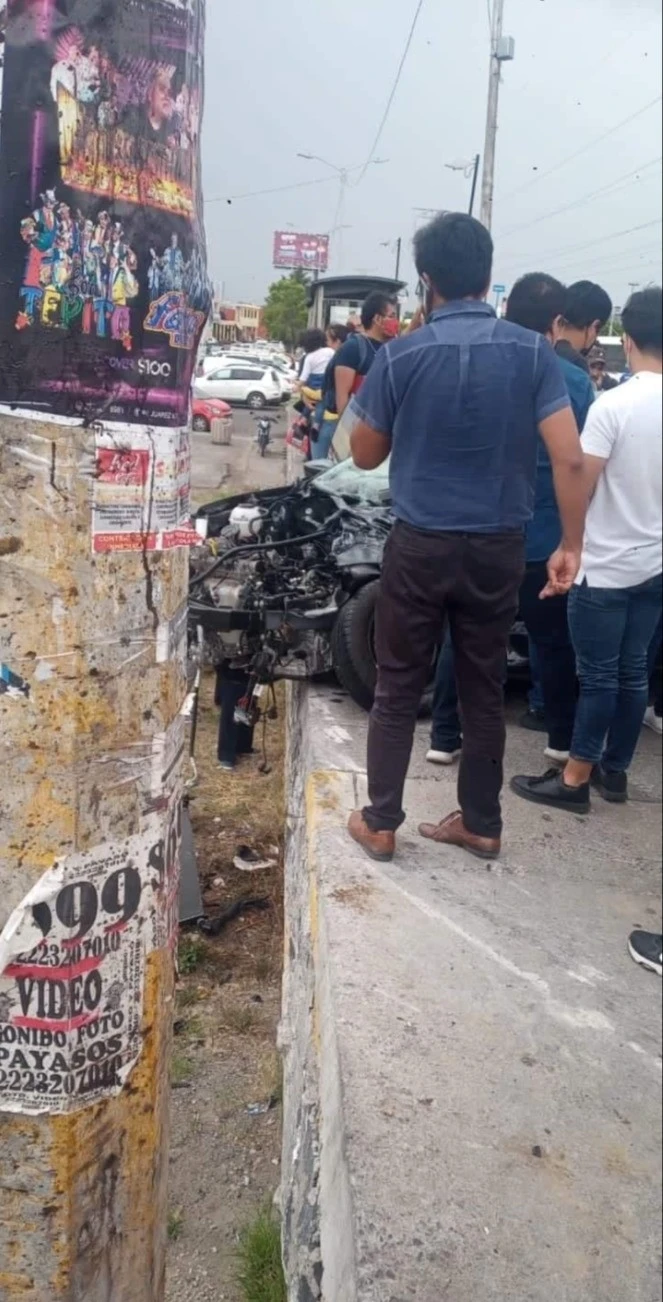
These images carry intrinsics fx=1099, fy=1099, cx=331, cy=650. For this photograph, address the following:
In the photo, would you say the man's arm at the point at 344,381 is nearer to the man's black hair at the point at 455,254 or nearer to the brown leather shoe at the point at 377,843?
the man's black hair at the point at 455,254

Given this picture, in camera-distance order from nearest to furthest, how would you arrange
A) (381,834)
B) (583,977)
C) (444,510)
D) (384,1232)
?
(384,1232)
(583,977)
(444,510)
(381,834)

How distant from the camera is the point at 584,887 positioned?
356 cm

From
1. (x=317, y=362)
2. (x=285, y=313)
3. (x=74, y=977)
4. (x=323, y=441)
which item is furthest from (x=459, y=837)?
(x=285, y=313)

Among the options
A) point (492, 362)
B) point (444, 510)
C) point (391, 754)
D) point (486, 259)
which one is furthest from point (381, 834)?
point (486, 259)

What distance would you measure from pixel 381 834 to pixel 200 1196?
1.21 metres

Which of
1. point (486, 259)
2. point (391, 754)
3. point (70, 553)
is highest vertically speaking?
point (486, 259)

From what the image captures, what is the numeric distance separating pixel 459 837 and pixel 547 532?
1190 millimetres

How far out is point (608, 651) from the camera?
3.87 metres

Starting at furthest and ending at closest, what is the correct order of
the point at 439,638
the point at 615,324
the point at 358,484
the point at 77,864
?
the point at 615,324 → the point at 358,484 → the point at 439,638 → the point at 77,864

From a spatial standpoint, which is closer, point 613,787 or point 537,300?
point 537,300

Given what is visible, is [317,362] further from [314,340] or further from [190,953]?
[190,953]

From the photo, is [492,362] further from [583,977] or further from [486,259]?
[583,977]

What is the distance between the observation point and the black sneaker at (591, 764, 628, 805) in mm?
4270

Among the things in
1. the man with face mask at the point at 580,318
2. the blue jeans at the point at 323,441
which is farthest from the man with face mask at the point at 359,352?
the man with face mask at the point at 580,318
